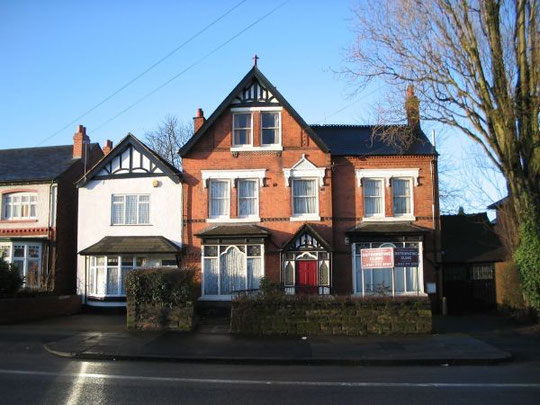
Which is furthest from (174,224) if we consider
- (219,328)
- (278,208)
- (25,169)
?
(25,169)

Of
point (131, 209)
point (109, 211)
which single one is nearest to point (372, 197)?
point (131, 209)

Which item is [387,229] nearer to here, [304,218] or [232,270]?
[304,218]

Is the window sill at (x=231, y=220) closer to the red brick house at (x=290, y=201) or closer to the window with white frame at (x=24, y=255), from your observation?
the red brick house at (x=290, y=201)

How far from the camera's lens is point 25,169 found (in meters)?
27.2

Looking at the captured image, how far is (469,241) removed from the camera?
25797 millimetres

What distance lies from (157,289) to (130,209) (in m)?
8.66

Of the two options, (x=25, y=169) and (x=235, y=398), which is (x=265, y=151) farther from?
(x=235, y=398)

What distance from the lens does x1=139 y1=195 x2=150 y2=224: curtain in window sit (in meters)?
23.6

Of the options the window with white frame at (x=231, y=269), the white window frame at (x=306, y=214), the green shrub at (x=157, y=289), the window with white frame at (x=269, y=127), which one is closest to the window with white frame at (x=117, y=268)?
the window with white frame at (x=231, y=269)

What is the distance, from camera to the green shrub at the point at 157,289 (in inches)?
632

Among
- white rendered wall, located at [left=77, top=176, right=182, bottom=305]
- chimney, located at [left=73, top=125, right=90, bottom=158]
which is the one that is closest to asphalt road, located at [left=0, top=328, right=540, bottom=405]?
white rendered wall, located at [left=77, top=176, right=182, bottom=305]

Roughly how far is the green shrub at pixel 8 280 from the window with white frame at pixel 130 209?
519cm

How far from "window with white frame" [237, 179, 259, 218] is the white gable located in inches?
146

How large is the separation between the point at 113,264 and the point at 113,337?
9033 millimetres
